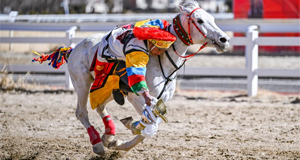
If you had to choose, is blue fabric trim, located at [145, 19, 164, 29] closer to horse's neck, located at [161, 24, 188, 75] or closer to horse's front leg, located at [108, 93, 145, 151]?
horse's neck, located at [161, 24, 188, 75]

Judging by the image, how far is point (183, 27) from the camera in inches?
184

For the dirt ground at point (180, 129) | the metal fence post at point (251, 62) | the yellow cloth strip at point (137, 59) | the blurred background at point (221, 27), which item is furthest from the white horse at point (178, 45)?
the metal fence post at point (251, 62)

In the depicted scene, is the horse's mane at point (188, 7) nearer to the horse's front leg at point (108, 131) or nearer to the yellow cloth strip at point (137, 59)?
the yellow cloth strip at point (137, 59)

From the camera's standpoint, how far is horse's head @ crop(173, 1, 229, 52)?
4.47 metres

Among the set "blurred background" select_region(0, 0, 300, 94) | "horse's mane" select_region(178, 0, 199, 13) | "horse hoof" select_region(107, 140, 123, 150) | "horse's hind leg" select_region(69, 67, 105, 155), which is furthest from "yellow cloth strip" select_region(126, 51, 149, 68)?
"horse hoof" select_region(107, 140, 123, 150)

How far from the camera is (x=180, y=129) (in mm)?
6730

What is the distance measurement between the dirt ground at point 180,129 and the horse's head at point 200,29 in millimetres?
1356

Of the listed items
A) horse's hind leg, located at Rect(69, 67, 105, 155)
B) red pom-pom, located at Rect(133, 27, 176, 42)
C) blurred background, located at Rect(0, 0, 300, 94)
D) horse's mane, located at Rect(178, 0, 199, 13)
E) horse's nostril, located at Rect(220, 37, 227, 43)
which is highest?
horse's mane, located at Rect(178, 0, 199, 13)

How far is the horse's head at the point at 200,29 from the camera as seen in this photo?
447cm

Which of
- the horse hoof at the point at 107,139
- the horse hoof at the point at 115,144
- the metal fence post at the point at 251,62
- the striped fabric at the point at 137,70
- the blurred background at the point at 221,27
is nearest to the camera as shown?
the striped fabric at the point at 137,70

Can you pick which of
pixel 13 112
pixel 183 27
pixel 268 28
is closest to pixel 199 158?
pixel 183 27

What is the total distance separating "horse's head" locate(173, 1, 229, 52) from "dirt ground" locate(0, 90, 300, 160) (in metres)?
1.36

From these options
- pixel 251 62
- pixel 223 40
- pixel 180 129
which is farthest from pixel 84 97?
pixel 251 62

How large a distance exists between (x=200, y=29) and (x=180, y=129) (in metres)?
2.50
